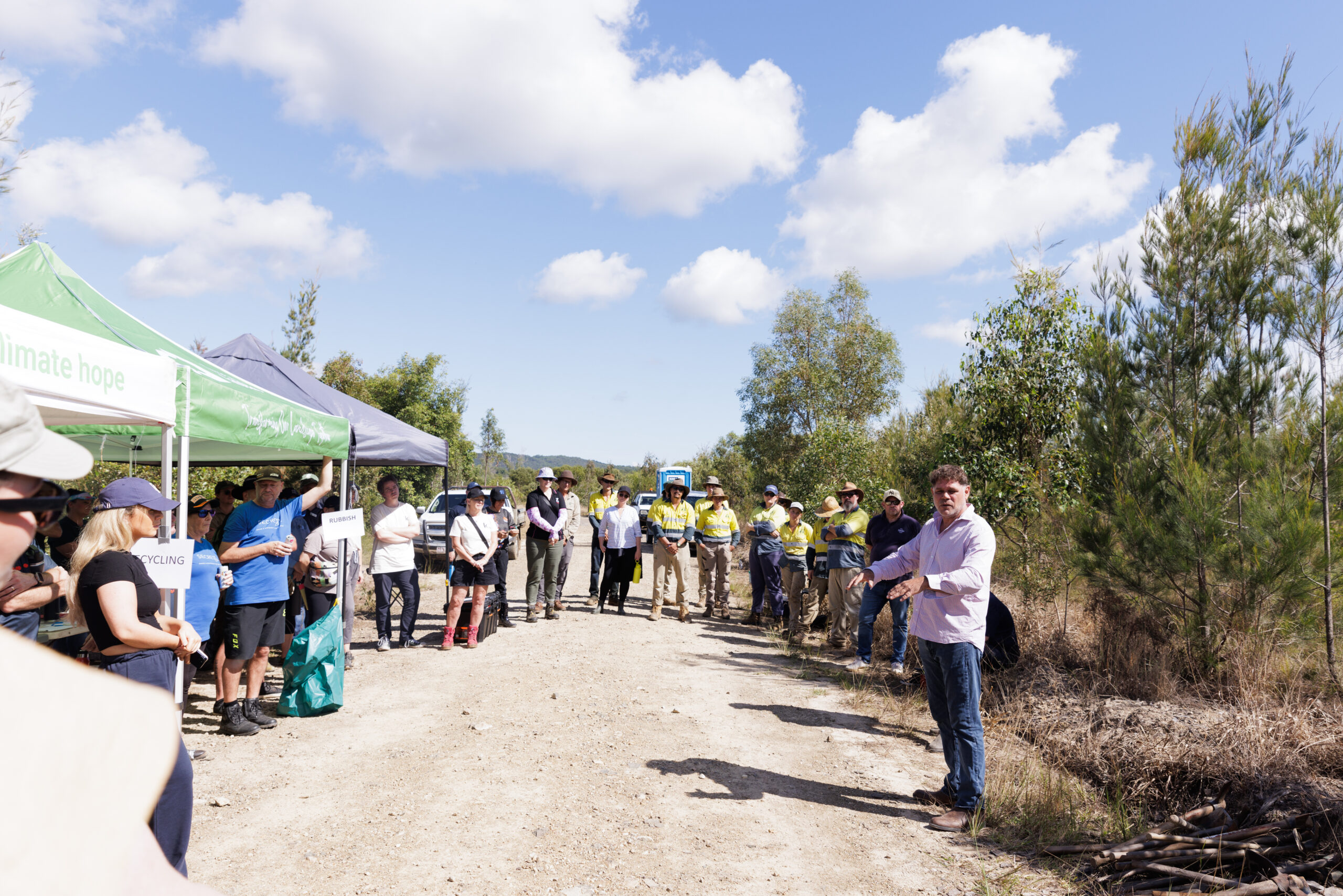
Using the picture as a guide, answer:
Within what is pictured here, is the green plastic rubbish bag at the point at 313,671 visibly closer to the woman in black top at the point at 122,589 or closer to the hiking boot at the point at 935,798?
the woman in black top at the point at 122,589

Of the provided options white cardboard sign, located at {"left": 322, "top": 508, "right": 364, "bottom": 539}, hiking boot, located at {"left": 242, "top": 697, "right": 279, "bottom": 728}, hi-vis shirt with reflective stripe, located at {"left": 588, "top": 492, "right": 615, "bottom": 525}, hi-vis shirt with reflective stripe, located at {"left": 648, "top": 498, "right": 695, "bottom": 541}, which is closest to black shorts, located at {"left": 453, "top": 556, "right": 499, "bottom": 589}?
white cardboard sign, located at {"left": 322, "top": 508, "right": 364, "bottom": 539}

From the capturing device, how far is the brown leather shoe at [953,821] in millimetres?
4570

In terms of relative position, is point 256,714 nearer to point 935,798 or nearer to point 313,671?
point 313,671

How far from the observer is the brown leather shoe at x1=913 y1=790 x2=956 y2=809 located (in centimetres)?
484

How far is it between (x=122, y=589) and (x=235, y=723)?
291cm

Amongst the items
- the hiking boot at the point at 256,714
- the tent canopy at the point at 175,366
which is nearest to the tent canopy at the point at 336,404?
the tent canopy at the point at 175,366

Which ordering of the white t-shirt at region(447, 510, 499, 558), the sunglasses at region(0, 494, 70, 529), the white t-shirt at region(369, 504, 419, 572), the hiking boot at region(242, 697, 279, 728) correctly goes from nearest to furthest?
Result: the sunglasses at region(0, 494, 70, 529) → the hiking boot at region(242, 697, 279, 728) → the white t-shirt at region(369, 504, 419, 572) → the white t-shirt at region(447, 510, 499, 558)

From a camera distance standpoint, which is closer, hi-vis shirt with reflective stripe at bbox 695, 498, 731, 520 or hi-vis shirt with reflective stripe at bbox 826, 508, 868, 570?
hi-vis shirt with reflective stripe at bbox 826, 508, 868, 570

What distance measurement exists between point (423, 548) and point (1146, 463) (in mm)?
12293

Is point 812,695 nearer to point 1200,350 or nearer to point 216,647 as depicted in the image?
point 1200,350

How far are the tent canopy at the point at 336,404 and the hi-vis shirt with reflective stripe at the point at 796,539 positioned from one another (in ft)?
15.1

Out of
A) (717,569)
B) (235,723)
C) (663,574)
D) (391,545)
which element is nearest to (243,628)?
(235,723)

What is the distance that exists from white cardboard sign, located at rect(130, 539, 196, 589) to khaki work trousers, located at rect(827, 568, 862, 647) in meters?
6.73

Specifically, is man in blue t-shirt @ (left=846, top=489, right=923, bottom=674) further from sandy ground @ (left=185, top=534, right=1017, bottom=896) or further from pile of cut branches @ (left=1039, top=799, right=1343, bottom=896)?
pile of cut branches @ (left=1039, top=799, right=1343, bottom=896)
